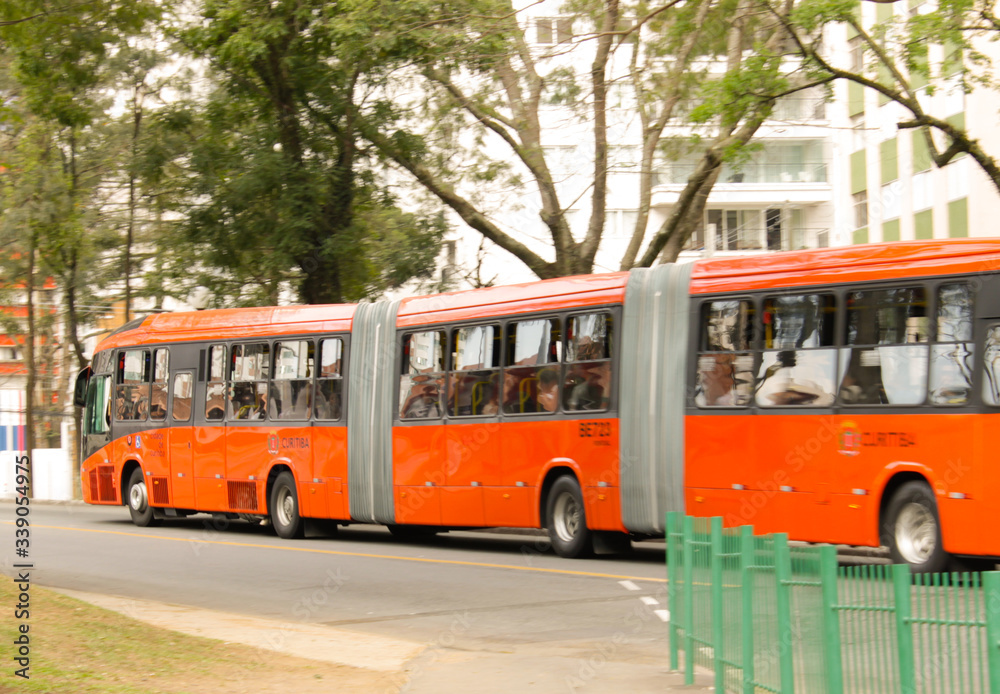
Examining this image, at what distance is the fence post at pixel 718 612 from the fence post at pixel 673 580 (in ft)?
2.62

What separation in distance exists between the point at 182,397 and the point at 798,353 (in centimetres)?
1260

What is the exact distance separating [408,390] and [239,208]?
25.7 feet

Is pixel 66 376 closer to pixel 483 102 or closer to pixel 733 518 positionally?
pixel 483 102

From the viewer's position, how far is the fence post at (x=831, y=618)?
5.22 metres

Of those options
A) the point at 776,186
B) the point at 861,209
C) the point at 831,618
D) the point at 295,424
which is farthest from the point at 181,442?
the point at 776,186

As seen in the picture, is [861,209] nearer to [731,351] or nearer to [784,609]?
[731,351]

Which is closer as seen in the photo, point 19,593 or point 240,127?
point 19,593

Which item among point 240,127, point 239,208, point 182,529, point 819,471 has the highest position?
point 240,127

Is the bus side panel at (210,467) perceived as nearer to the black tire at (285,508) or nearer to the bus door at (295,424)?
the bus door at (295,424)

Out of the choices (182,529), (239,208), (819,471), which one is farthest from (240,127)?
(819,471)

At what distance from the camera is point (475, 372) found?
1683cm

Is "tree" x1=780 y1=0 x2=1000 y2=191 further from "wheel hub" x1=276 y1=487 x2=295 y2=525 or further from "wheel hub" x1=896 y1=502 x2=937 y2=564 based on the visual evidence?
"wheel hub" x1=276 y1=487 x2=295 y2=525

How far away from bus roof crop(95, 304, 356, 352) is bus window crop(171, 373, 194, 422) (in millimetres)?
698

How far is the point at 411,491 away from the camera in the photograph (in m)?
17.8
